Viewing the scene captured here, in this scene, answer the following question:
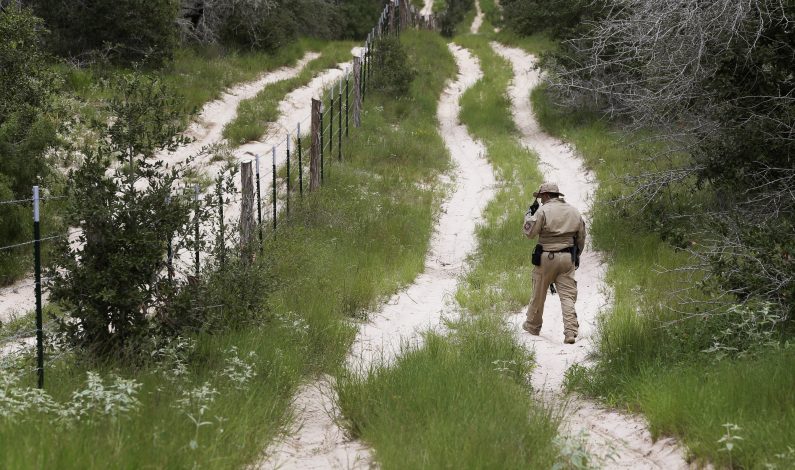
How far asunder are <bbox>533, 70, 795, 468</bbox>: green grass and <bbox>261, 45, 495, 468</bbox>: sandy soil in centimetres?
183

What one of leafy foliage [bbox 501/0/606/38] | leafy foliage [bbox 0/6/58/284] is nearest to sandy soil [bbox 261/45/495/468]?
leafy foliage [bbox 501/0/606/38]

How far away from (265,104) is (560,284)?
1411 cm

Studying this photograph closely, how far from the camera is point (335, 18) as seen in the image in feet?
122

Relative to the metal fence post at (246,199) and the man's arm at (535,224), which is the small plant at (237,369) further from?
the metal fence post at (246,199)

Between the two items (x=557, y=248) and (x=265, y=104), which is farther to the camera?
(x=265, y=104)

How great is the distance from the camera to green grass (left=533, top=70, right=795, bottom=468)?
4938 millimetres

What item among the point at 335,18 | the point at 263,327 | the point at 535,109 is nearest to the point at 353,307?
the point at 263,327

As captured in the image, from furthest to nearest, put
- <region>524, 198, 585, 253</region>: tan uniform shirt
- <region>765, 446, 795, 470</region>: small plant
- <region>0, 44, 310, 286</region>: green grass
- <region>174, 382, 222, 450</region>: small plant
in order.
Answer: <region>0, 44, 310, 286</region>: green grass
<region>524, 198, 585, 253</region>: tan uniform shirt
<region>174, 382, 222, 450</region>: small plant
<region>765, 446, 795, 470</region>: small plant

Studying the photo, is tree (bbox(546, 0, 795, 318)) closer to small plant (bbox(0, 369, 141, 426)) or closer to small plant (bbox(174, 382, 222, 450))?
small plant (bbox(174, 382, 222, 450))

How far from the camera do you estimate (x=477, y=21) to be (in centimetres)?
4988

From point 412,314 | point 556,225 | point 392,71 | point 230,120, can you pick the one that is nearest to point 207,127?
point 230,120

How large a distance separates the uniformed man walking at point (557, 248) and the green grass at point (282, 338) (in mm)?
2129

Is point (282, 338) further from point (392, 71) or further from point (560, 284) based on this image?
point (392, 71)

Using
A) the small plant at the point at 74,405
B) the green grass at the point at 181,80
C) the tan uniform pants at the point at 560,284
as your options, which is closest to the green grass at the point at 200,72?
the green grass at the point at 181,80
